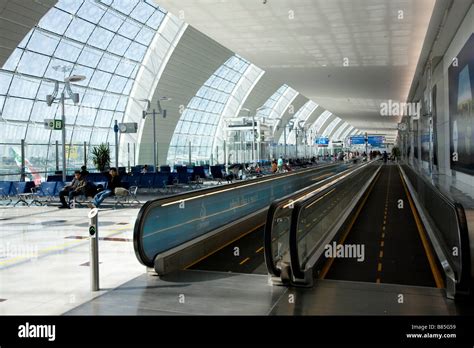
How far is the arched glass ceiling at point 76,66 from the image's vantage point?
29.5 metres

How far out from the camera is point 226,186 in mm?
10992

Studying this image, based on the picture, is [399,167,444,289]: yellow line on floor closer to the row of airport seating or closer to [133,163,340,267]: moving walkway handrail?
[133,163,340,267]: moving walkway handrail

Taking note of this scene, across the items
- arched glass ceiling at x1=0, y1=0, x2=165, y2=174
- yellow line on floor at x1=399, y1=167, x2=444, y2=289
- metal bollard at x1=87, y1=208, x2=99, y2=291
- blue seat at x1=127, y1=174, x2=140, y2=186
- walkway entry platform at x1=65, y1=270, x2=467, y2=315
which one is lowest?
yellow line on floor at x1=399, y1=167, x2=444, y2=289

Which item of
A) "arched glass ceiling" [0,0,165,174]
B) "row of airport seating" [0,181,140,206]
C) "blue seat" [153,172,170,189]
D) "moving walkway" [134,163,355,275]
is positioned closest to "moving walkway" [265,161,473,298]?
"moving walkway" [134,163,355,275]

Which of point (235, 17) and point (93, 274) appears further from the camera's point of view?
point (235, 17)

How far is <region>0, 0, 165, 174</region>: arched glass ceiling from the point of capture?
29.5 meters

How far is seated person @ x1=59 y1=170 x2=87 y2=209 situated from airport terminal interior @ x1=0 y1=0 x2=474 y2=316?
0.24ft

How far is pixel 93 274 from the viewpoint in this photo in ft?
20.1

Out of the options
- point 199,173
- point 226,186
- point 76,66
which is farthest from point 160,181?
point 76,66

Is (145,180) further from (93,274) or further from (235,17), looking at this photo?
(93,274)

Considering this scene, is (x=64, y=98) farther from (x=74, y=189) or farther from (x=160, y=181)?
(x=74, y=189)

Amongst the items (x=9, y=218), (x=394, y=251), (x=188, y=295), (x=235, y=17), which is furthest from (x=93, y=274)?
(x=235, y=17)

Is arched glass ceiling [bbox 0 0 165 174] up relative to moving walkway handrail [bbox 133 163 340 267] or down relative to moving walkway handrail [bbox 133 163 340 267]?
up
